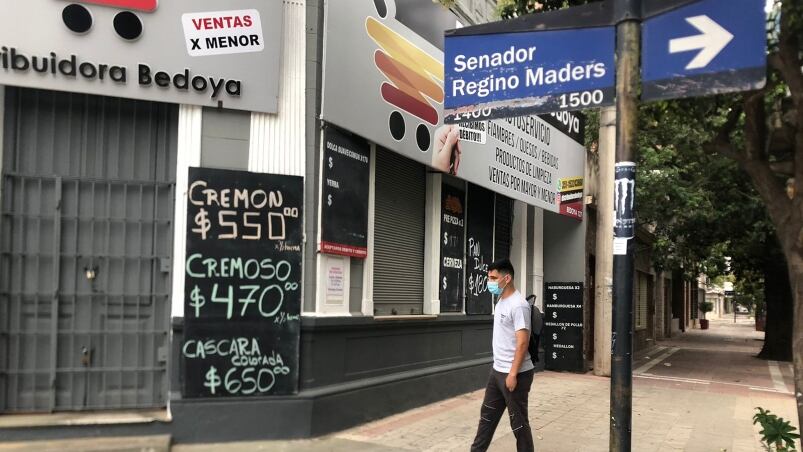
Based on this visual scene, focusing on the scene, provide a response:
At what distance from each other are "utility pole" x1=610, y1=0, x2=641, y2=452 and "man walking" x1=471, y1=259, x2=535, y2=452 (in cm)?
115

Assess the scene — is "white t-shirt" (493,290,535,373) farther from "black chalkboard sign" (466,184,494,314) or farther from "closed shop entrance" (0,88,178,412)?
"black chalkboard sign" (466,184,494,314)

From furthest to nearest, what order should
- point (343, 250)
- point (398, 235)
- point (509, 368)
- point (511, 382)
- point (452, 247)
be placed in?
point (452, 247) → point (398, 235) → point (343, 250) → point (509, 368) → point (511, 382)

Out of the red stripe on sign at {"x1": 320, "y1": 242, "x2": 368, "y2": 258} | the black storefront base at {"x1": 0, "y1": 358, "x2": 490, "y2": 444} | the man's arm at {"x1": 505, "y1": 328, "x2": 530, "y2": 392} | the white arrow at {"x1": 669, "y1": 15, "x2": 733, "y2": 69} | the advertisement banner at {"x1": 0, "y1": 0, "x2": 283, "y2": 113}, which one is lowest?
the black storefront base at {"x1": 0, "y1": 358, "x2": 490, "y2": 444}

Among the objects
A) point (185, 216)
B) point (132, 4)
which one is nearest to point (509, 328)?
point (185, 216)

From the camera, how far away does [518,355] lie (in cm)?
514

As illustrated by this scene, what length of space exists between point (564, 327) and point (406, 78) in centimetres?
→ 685

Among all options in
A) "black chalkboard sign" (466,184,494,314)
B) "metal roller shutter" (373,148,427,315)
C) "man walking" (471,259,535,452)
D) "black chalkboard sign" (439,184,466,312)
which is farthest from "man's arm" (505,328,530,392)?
"black chalkboard sign" (466,184,494,314)

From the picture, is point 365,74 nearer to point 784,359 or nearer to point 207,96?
point 207,96

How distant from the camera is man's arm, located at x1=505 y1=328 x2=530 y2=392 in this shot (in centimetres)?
509

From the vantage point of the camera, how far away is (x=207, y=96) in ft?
20.3

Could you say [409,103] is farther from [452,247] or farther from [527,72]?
[527,72]

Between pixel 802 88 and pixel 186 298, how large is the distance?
5.53 metres

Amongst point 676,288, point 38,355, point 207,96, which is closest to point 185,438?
point 38,355

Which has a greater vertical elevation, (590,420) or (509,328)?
(509,328)
